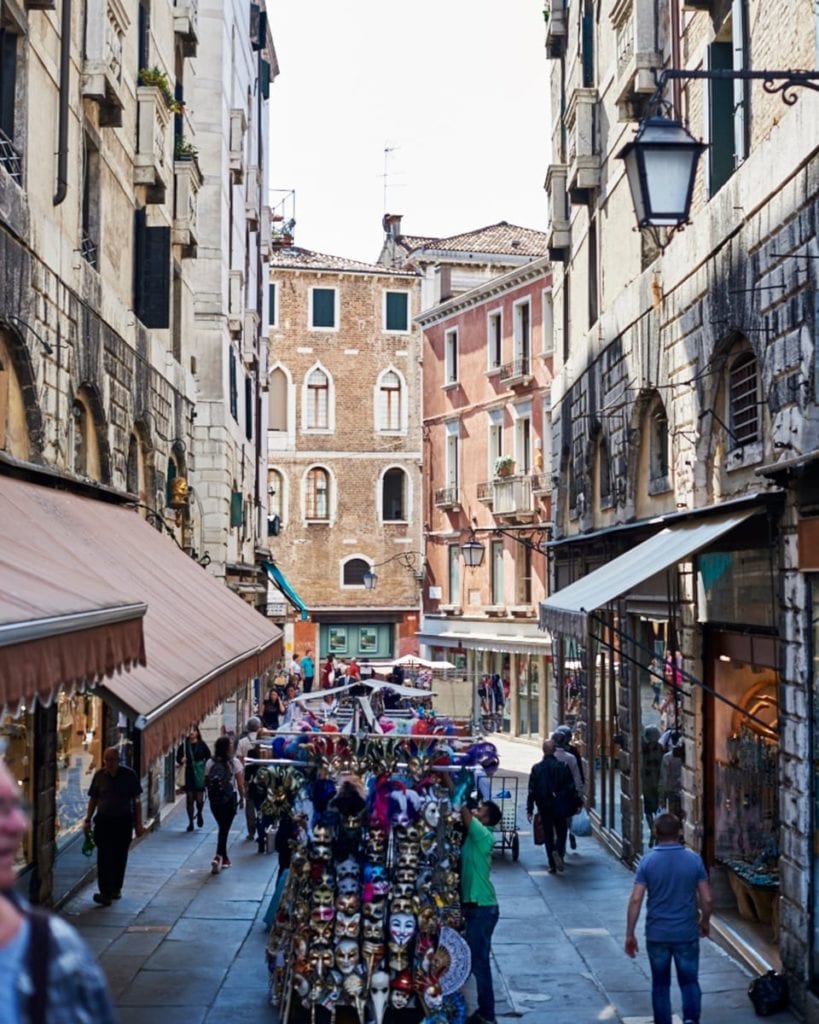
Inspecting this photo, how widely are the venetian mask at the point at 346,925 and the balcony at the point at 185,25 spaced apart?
610 inches

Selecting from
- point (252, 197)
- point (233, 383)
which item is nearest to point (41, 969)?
point (233, 383)

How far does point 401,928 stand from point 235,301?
19479 mm

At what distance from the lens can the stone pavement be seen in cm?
1038

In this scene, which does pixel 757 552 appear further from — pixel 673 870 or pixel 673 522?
pixel 673 870

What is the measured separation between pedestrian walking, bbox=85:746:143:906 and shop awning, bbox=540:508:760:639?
14.1ft

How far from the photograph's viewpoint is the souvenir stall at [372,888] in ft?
31.4

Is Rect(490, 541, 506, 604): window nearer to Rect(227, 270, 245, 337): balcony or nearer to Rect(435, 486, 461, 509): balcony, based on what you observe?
Rect(435, 486, 461, 509): balcony

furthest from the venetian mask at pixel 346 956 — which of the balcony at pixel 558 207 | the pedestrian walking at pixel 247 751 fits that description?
the balcony at pixel 558 207

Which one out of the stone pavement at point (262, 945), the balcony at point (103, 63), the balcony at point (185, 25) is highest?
the balcony at point (185, 25)

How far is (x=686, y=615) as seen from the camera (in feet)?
45.3

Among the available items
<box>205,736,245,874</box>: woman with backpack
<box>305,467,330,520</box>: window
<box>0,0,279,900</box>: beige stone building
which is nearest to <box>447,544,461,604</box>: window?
<box>305,467,330,520</box>: window

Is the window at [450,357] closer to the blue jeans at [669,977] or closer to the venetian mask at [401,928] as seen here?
the venetian mask at [401,928]

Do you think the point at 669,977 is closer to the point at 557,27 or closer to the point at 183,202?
the point at 183,202

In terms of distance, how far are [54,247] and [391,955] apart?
6.99m
